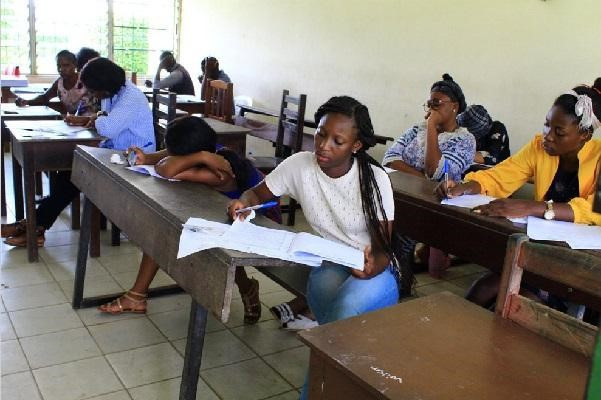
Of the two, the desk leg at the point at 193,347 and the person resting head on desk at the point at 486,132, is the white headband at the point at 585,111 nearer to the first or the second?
the desk leg at the point at 193,347

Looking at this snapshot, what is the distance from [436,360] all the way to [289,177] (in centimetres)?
98

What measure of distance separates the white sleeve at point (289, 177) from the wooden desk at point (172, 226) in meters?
0.15

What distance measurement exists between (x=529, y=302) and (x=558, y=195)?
112cm

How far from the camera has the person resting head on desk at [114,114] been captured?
322 centimetres

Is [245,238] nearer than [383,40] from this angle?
Yes

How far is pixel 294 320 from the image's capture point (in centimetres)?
265

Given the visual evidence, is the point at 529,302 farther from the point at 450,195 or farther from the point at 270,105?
the point at 270,105

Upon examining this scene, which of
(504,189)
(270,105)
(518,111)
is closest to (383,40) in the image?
(518,111)

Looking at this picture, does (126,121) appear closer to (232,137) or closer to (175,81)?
(232,137)

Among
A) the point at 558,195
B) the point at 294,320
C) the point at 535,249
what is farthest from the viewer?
the point at 294,320

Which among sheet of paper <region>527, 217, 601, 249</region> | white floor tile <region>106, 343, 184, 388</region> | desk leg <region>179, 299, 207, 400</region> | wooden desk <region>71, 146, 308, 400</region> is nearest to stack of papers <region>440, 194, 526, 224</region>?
sheet of paper <region>527, 217, 601, 249</region>

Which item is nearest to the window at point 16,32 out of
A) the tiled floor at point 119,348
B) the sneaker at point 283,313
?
the tiled floor at point 119,348

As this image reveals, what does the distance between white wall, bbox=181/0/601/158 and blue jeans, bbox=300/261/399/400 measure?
245cm

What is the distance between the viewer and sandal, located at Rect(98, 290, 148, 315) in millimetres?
2660
